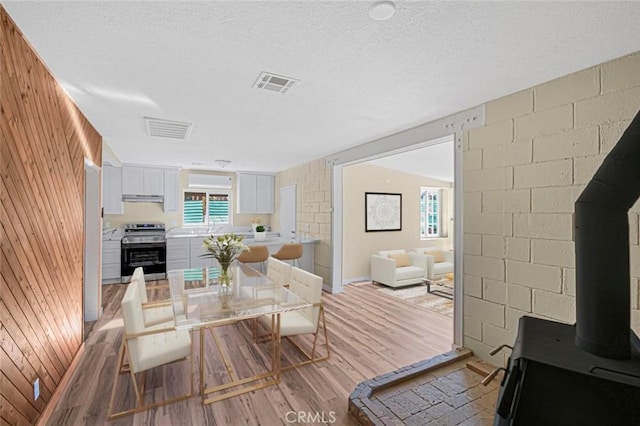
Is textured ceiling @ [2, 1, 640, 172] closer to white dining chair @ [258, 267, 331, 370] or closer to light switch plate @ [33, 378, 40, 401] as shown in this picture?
white dining chair @ [258, 267, 331, 370]

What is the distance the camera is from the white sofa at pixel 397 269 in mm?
5500

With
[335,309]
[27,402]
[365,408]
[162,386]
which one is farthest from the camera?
[335,309]

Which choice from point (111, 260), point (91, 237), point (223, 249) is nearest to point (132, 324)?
point (223, 249)

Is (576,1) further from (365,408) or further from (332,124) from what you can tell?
(365,408)

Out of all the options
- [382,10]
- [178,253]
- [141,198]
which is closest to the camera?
[382,10]

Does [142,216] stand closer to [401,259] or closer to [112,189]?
[112,189]

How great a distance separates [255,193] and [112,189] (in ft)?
9.30

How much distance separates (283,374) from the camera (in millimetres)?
2600

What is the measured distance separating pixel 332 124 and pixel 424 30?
1825 millimetres

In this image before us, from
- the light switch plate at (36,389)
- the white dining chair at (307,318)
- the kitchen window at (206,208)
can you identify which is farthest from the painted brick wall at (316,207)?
the light switch plate at (36,389)

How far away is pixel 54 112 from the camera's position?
7.29ft

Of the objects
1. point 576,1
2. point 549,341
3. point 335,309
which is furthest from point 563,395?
point 335,309

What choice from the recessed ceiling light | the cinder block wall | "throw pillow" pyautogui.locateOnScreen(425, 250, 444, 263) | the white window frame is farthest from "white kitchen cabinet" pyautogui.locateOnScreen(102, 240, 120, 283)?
"throw pillow" pyautogui.locateOnScreen(425, 250, 444, 263)

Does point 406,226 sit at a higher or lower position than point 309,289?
higher
